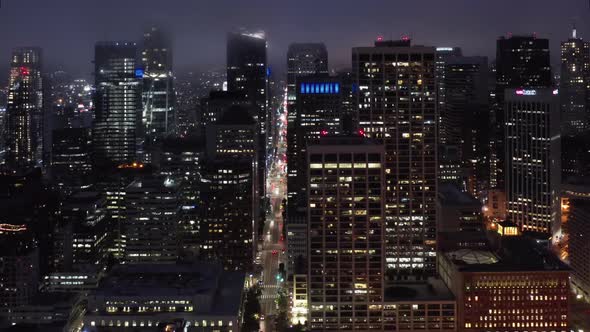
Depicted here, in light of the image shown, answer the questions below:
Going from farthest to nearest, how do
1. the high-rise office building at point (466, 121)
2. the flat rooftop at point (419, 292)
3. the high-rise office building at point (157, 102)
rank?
the high-rise office building at point (157, 102) → the high-rise office building at point (466, 121) → the flat rooftop at point (419, 292)

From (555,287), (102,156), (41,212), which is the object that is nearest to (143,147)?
(102,156)

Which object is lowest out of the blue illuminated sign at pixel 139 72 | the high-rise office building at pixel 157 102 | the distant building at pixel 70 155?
the distant building at pixel 70 155

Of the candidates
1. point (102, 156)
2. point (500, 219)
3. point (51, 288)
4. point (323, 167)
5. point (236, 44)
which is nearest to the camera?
point (323, 167)

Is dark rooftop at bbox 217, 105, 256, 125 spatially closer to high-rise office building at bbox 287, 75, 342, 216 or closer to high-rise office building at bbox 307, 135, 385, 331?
high-rise office building at bbox 287, 75, 342, 216

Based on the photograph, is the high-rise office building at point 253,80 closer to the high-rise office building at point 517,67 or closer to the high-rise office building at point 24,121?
the high-rise office building at point 24,121

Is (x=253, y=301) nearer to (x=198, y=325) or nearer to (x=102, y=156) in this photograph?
(x=198, y=325)

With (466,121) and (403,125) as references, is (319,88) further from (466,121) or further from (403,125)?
(403,125)

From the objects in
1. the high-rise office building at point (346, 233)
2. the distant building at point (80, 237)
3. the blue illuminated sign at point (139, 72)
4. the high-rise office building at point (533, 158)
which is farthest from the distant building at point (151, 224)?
the blue illuminated sign at point (139, 72)
